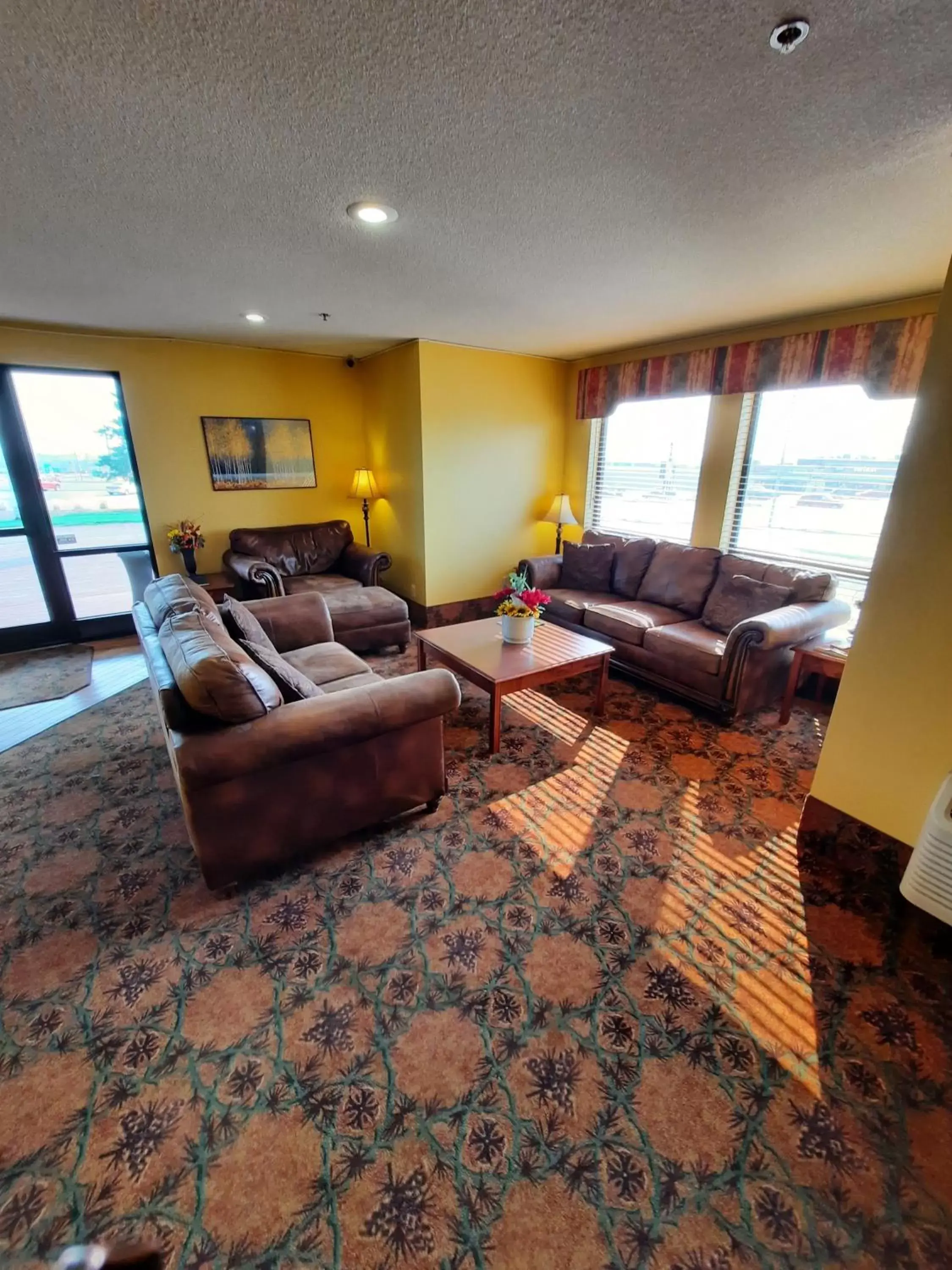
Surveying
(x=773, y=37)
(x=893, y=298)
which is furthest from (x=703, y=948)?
(x=893, y=298)

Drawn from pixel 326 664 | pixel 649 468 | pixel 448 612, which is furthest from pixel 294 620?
pixel 649 468

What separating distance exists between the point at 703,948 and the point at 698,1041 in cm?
33

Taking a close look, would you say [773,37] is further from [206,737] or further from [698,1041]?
[698,1041]

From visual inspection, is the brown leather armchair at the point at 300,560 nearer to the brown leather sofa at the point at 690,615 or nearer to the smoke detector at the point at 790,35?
the brown leather sofa at the point at 690,615

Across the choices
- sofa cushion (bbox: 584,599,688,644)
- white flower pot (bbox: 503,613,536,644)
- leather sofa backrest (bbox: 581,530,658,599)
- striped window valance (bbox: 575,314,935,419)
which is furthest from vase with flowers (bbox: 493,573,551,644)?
striped window valance (bbox: 575,314,935,419)

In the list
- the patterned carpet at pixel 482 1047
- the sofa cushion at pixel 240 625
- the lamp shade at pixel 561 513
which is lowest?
the patterned carpet at pixel 482 1047

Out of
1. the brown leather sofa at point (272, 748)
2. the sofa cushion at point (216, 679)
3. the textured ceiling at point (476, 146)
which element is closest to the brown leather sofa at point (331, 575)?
the brown leather sofa at point (272, 748)

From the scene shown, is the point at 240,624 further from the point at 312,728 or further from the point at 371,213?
the point at 371,213

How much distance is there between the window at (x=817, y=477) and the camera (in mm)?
3271

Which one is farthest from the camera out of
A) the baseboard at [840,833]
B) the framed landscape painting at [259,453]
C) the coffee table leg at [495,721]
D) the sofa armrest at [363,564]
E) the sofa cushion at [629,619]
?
the sofa armrest at [363,564]

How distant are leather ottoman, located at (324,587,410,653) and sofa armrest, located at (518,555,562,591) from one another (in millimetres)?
1127

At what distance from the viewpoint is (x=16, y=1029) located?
4.85ft

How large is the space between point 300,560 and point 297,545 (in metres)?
0.15

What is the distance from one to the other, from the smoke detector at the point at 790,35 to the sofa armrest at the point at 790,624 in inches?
93.1
